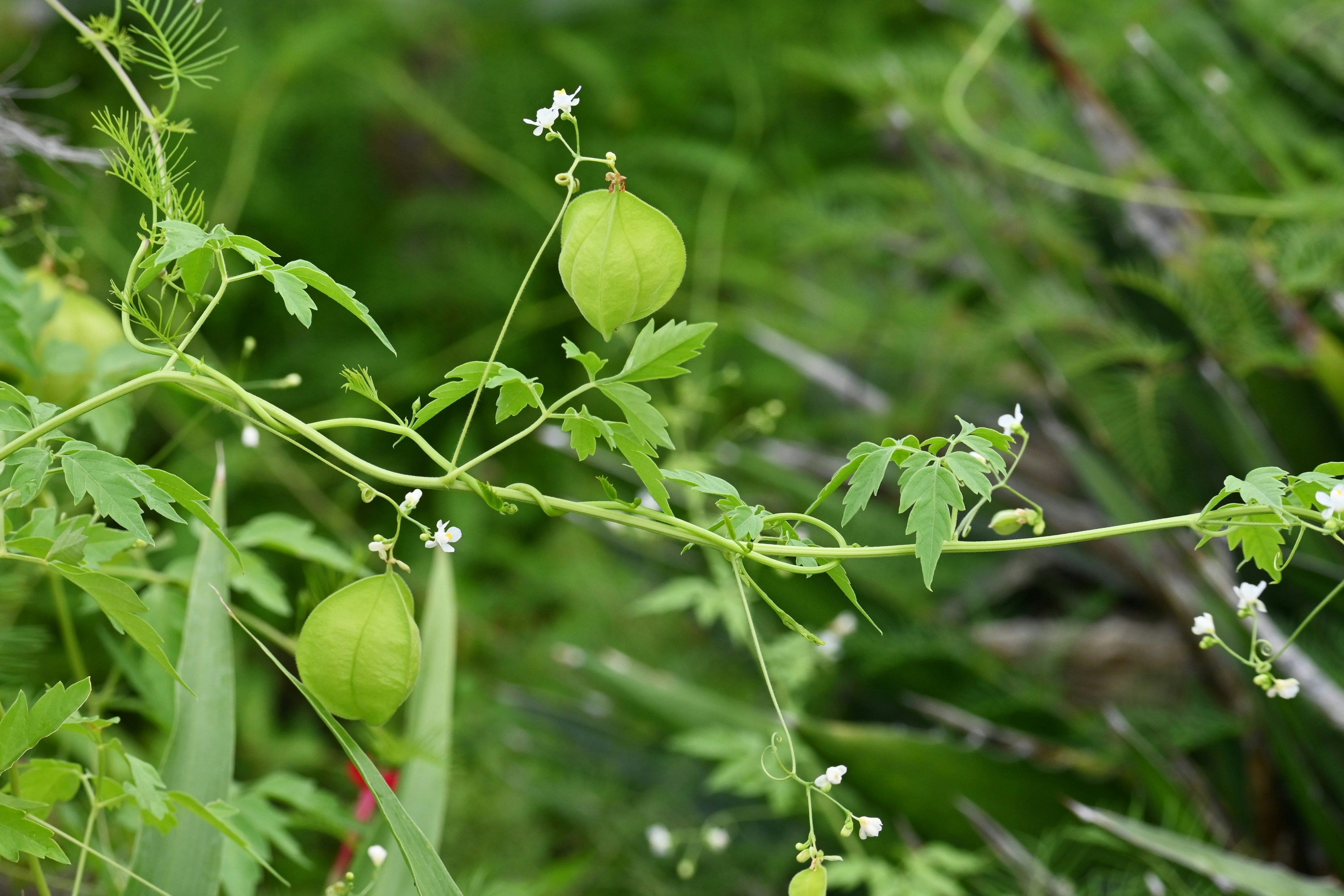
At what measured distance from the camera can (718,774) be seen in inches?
31.8

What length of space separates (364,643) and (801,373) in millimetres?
949

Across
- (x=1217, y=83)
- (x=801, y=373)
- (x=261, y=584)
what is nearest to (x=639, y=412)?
(x=261, y=584)

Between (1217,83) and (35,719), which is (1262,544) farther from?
(1217,83)

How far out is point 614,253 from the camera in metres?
0.36

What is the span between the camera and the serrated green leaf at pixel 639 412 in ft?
1.16

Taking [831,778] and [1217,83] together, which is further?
[1217,83]

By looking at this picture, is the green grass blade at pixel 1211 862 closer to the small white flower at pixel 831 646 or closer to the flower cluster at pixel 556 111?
the small white flower at pixel 831 646

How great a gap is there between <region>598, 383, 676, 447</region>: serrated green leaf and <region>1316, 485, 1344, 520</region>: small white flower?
0.79 ft

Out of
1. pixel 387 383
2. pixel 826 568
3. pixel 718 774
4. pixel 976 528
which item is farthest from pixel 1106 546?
pixel 387 383

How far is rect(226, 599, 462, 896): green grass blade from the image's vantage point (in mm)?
392

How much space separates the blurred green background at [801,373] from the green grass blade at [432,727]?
0.32 ft

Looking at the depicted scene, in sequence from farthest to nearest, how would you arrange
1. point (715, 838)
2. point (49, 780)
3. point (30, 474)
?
point (715, 838), point (49, 780), point (30, 474)

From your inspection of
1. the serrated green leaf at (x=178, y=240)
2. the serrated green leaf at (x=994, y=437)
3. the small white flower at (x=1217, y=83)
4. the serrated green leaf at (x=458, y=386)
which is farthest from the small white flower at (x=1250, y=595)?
the small white flower at (x=1217, y=83)

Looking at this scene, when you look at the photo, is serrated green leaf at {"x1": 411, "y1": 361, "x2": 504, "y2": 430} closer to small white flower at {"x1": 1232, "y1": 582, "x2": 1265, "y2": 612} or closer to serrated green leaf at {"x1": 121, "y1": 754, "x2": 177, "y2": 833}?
serrated green leaf at {"x1": 121, "y1": 754, "x2": 177, "y2": 833}
